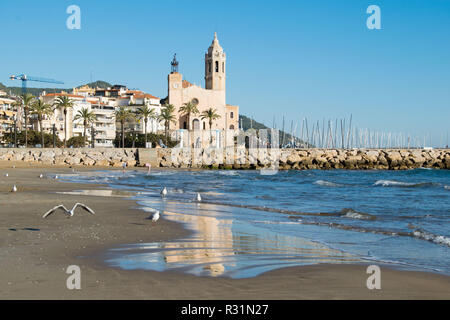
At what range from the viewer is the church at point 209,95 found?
100 metres

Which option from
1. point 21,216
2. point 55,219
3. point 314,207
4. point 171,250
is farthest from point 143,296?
point 314,207

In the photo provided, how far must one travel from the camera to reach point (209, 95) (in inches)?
4006

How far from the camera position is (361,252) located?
9.98 meters

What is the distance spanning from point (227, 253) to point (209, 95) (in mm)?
93831

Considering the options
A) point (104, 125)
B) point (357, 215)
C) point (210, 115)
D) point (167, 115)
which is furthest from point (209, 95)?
point (357, 215)

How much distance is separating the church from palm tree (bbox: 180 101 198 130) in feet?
1.91

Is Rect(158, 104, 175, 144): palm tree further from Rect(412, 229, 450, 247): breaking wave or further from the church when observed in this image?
Rect(412, 229, 450, 247): breaking wave

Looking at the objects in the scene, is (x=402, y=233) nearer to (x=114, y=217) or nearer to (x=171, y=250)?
(x=171, y=250)

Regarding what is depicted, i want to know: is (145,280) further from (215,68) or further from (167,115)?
(215,68)

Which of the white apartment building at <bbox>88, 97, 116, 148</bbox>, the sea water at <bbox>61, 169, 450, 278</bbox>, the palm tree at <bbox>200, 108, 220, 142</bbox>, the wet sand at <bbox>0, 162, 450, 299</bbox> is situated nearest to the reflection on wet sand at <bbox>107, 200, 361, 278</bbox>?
the sea water at <bbox>61, 169, 450, 278</bbox>

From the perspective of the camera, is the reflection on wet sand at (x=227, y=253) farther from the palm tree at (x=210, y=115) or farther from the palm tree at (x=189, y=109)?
the palm tree at (x=189, y=109)

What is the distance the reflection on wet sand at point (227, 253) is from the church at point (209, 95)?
87.2 metres
